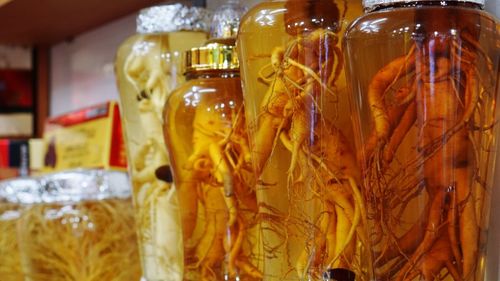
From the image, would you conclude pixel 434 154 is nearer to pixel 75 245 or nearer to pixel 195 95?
pixel 195 95

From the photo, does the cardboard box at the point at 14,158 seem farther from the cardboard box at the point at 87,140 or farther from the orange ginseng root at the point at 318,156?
the orange ginseng root at the point at 318,156

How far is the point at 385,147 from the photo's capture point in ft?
1.58

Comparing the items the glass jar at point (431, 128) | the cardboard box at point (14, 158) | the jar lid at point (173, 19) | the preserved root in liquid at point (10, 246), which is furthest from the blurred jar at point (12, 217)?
the glass jar at point (431, 128)

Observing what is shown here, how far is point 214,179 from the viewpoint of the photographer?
66 cm

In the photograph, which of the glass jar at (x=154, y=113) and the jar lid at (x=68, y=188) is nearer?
the glass jar at (x=154, y=113)

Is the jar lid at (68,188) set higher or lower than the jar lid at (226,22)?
lower

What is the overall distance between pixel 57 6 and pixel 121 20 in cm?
10

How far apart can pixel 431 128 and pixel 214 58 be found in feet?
0.80

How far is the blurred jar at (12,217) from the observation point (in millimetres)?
885

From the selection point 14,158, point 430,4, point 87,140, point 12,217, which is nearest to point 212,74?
point 430,4

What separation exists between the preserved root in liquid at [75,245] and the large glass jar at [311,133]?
0.36 m

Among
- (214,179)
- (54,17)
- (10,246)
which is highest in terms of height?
(54,17)

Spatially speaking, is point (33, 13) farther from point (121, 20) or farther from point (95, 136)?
point (95, 136)

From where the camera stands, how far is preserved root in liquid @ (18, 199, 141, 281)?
87 centimetres
